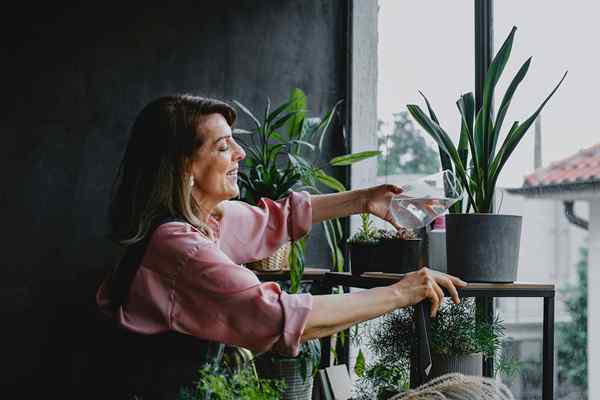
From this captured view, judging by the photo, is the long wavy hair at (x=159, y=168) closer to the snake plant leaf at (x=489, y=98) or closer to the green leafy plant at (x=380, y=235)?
the green leafy plant at (x=380, y=235)

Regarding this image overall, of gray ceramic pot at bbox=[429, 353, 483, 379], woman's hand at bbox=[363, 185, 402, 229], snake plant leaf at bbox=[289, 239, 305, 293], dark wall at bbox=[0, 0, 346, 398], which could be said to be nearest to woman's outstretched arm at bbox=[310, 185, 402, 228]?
woman's hand at bbox=[363, 185, 402, 229]

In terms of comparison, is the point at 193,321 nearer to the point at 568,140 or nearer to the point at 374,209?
the point at 374,209

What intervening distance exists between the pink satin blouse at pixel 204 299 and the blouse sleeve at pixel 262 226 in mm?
436

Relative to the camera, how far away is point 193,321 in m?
1.62

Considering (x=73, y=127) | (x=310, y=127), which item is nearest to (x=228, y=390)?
(x=310, y=127)

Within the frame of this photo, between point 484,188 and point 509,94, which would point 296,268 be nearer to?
point 484,188

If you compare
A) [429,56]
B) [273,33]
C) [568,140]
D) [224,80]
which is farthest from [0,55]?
[568,140]

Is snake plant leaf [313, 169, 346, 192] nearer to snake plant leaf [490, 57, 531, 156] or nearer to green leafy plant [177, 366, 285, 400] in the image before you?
snake plant leaf [490, 57, 531, 156]

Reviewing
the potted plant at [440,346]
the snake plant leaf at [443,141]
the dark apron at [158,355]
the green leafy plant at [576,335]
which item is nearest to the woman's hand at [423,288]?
the potted plant at [440,346]

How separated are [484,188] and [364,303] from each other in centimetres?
55

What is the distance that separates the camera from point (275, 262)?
2.60 metres

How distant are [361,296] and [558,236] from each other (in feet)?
2.88

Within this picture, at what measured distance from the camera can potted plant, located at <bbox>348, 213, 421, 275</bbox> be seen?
6.17ft

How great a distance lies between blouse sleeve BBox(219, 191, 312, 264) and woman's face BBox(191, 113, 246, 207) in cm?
25
